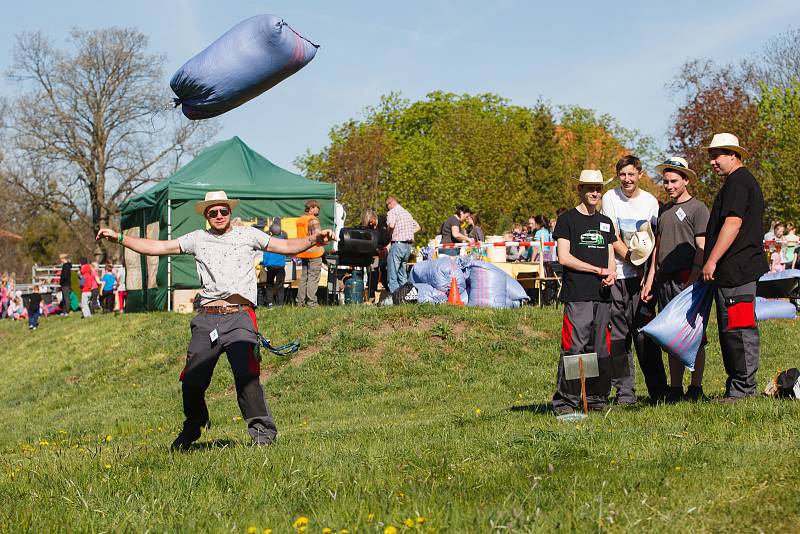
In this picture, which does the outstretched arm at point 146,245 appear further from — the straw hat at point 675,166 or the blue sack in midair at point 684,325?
the straw hat at point 675,166

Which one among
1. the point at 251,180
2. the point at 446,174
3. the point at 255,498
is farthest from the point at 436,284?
the point at 446,174

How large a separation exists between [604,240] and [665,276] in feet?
2.18

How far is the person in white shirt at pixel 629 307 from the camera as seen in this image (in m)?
8.92

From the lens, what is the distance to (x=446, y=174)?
2277 inches

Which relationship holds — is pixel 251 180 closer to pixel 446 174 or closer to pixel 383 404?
pixel 383 404

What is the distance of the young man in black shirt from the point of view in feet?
27.8

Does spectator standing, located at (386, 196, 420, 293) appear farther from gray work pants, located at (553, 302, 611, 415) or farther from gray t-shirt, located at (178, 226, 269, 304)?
gray t-shirt, located at (178, 226, 269, 304)

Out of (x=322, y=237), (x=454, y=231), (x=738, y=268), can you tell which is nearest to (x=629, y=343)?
(x=738, y=268)

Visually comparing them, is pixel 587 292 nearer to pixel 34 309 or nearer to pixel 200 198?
pixel 200 198

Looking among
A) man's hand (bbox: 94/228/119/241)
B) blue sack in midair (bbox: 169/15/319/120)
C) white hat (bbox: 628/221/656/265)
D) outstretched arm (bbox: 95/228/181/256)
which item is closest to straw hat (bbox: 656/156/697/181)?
white hat (bbox: 628/221/656/265)

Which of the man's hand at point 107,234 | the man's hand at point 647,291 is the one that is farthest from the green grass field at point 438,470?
the man's hand at point 107,234

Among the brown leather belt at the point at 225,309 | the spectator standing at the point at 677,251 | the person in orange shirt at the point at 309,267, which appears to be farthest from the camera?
the person in orange shirt at the point at 309,267

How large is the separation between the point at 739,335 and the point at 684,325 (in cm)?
42

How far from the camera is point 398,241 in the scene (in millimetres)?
18828
